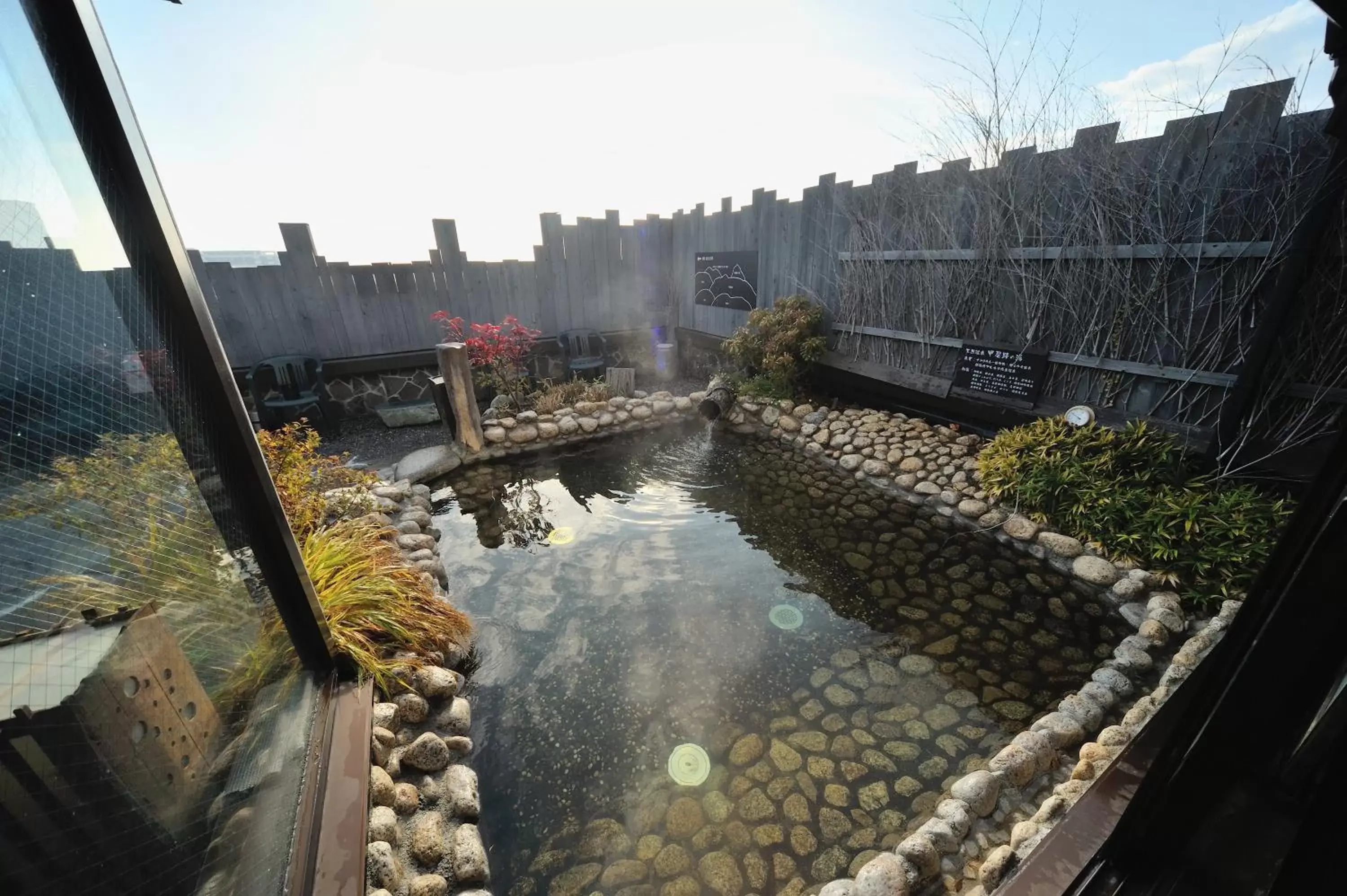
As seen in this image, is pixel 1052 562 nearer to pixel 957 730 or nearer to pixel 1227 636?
pixel 957 730

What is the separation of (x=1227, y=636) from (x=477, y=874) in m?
2.41

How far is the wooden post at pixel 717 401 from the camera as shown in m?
6.80

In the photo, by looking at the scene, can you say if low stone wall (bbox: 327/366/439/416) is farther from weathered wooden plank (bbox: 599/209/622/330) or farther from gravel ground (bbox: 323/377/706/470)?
weathered wooden plank (bbox: 599/209/622/330)

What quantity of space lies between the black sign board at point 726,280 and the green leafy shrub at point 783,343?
87 centimetres

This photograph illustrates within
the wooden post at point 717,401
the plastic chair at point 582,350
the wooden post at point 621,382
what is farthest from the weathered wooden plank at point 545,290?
the wooden post at point 717,401

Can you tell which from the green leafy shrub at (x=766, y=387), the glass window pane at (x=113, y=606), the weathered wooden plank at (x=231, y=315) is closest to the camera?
the glass window pane at (x=113, y=606)

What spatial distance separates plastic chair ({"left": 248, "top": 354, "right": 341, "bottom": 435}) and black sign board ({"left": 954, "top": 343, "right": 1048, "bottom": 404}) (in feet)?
26.9

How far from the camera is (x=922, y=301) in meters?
5.70

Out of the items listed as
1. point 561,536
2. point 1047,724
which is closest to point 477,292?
point 561,536

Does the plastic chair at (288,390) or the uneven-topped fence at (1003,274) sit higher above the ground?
the uneven-topped fence at (1003,274)

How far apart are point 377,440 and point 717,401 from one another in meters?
4.76

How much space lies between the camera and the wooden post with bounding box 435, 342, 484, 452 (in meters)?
5.21

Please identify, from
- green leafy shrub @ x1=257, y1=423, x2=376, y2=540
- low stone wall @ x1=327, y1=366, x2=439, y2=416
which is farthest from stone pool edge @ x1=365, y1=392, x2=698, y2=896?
low stone wall @ x1=327, y1=366, x2=439, y2=416

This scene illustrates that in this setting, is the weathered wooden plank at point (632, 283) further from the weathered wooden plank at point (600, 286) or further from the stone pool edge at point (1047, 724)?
the stone pool edge at point (1047, 724)
